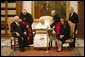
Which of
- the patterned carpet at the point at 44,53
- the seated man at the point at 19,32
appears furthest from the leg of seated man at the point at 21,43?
the patterned carpet at the point at 44,53

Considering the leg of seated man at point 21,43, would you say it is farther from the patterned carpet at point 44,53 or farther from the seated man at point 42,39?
the seated man at point 42,39

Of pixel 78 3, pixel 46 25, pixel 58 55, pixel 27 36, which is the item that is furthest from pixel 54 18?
pixel 78 3

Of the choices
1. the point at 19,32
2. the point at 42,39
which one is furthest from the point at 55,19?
the point at 19,32

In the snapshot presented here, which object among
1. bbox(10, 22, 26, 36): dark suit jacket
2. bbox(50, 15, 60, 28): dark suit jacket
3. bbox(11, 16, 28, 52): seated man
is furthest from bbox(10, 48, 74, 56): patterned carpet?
bbox(50, 15, 60, 28): dark suit jacket

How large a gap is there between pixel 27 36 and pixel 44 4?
414cm

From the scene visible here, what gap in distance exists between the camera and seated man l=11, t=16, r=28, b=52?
9625 mm

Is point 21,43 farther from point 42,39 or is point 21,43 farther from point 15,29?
point 42,39

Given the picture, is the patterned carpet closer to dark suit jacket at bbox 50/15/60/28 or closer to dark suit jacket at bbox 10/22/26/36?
dark suit jacket at bbox 10/22/26/36

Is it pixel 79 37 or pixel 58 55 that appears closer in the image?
pixel 58 55

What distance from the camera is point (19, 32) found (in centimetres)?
967

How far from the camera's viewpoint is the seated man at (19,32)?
962cm

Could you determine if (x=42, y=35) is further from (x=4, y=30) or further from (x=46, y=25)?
(x=4, y=30)

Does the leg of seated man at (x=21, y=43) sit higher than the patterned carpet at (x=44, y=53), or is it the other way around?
the leg of seated man at (x=21, y=43)

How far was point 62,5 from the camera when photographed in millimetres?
13719
